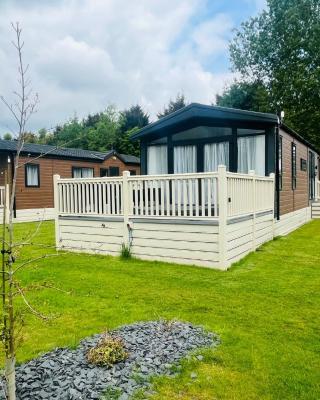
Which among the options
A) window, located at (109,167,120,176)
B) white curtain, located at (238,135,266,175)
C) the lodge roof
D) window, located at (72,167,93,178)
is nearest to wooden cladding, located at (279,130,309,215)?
white curtain, located at (238,135,266,175)

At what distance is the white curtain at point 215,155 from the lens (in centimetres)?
998

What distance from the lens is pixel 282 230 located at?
10453 millimetres

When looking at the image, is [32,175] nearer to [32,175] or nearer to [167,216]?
[32,175]

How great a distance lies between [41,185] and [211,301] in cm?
1435

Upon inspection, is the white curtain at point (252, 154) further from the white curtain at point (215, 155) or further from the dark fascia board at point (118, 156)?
the dark fascia board at point (118, 156)

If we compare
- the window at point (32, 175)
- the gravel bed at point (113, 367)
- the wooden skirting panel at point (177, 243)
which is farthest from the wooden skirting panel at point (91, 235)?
the window at point (32, 175)

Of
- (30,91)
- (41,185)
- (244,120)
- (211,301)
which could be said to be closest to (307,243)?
(244,120)

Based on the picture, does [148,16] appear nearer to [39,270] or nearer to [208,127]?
[208,127]

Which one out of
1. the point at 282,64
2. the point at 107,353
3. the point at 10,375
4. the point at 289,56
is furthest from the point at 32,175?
the point at 289,56

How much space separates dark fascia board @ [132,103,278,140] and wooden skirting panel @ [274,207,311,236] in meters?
2.90

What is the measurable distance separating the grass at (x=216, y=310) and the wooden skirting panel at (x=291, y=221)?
2547 millimetres

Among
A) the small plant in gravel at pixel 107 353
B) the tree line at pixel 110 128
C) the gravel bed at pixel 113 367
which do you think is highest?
the tree line at pixel 110 128

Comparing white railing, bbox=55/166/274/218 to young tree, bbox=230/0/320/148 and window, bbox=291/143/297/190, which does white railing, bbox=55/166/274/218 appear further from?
young tree, bbox=230/0/320/148

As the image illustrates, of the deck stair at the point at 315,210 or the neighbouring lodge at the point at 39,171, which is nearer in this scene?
the neighbouring lodge at the point at 39,171
